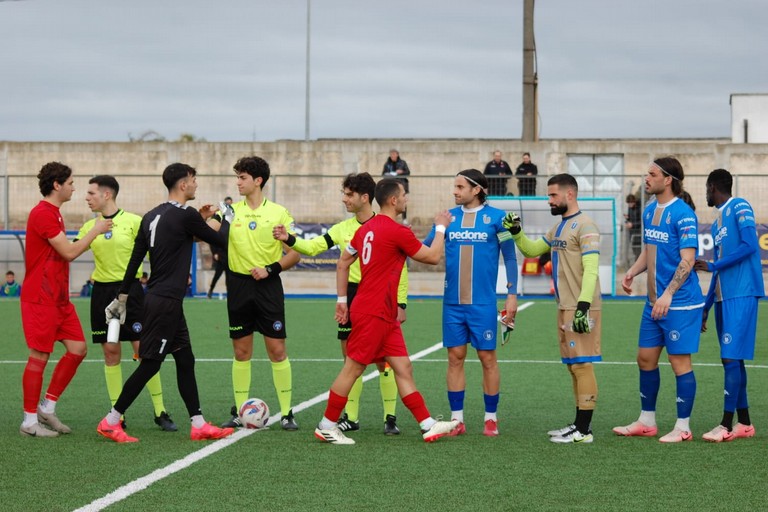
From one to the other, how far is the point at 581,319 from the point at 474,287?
1.03 meters

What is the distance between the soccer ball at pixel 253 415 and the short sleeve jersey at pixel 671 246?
10.9 feet

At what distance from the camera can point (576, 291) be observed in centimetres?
856

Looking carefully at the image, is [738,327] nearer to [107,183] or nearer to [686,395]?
[686,395]

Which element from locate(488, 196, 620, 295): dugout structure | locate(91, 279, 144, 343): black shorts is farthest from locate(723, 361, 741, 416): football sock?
locate(488, 196, 620, 295): dugout structure

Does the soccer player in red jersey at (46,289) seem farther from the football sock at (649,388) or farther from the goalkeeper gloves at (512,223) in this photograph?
the football sock at (649,388)

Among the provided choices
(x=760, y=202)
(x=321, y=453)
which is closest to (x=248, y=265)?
(x=321, y=453)

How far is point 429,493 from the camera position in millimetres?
6664

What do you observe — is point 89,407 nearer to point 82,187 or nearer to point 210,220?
point 210,220

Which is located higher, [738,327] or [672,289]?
[672,289]

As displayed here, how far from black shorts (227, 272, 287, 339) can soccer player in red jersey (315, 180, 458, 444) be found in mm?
998

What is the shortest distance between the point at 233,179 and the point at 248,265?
909 inches

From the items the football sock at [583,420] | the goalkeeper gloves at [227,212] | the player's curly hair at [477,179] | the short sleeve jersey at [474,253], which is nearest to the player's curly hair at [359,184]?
the short sleeve jersey at [474,253]

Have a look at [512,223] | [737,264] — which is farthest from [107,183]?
[737,264]

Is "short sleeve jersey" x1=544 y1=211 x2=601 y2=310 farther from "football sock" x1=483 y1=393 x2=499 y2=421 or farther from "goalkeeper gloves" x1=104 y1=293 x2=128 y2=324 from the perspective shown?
"goalkeeper gloves" x1=104 y1=293 x2=128 y2=324
